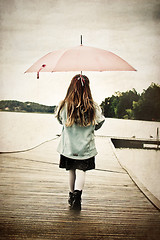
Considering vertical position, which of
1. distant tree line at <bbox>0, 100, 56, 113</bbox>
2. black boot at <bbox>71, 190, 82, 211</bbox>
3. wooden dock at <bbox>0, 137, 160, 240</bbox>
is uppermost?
distant tree line at <bbox>0, 100, 56, 113</bbox>

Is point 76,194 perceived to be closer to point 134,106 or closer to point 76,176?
point 76,176

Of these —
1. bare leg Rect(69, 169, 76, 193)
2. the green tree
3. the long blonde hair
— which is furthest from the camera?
the green tree

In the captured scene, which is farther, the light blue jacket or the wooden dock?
the light blue jacket

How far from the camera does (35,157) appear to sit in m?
3.69

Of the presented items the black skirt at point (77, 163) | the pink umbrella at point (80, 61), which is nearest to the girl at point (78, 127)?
the black skirt at point (77, 163)

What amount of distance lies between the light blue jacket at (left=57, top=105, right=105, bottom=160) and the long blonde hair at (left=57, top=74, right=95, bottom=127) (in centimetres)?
4

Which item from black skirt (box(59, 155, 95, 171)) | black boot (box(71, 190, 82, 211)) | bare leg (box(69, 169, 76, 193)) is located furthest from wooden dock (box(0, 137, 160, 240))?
black skirt (box(59, 155, 95, 171))

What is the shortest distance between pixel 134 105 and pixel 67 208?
1317mm

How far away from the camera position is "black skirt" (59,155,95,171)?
1888 millimetres

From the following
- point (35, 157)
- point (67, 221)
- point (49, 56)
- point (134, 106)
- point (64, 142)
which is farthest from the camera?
point (35, 157)

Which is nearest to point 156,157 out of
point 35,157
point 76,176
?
→ point 76,176

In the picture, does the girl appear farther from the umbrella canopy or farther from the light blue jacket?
the umbrella canopy

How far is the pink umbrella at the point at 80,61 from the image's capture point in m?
1.96

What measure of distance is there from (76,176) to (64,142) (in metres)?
0.27
